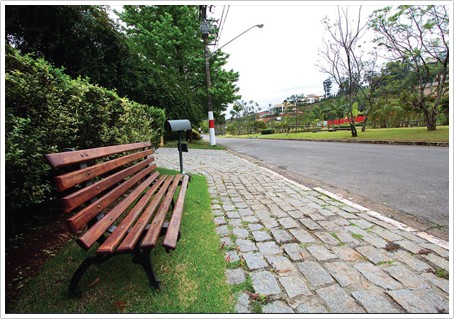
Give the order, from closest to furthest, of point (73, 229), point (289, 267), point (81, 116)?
point (73, 229) → point (289, 267) → point (81, 116)

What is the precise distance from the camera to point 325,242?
229cm

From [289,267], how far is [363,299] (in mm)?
566

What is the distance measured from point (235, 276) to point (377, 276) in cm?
117

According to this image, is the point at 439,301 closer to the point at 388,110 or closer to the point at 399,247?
the point at 399,247

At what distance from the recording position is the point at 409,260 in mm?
1938

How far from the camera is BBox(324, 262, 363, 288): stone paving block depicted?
5.56 ft

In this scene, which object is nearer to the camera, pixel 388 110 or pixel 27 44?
pixel 27 44

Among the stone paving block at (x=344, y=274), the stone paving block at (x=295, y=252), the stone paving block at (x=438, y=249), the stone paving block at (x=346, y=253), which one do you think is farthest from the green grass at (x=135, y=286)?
the stone paving block at (x=438, y=249)

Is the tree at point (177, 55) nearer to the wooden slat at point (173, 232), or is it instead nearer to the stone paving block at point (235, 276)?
the wooden slat at point (173, 232)

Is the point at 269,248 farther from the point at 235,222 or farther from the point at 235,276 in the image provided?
the point at 235,222

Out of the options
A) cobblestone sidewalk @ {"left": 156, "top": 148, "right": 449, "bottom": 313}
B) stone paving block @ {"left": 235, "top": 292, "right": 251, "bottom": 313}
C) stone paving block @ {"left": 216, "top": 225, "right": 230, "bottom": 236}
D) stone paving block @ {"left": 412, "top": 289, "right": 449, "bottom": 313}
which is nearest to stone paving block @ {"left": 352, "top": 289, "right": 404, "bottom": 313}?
cobblestone sidewalk @ {"left": 156, "top": 148, "right": 449, "bottom": 313}

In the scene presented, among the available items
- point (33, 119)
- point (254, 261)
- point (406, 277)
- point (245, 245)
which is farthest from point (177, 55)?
point (406, 277)

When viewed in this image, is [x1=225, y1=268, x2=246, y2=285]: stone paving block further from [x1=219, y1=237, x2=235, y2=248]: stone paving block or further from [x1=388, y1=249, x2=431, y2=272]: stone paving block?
[x1=388, y1=249, x2=431, y2=272]: stone paving block

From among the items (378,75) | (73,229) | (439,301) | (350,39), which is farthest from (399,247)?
(378,75)
